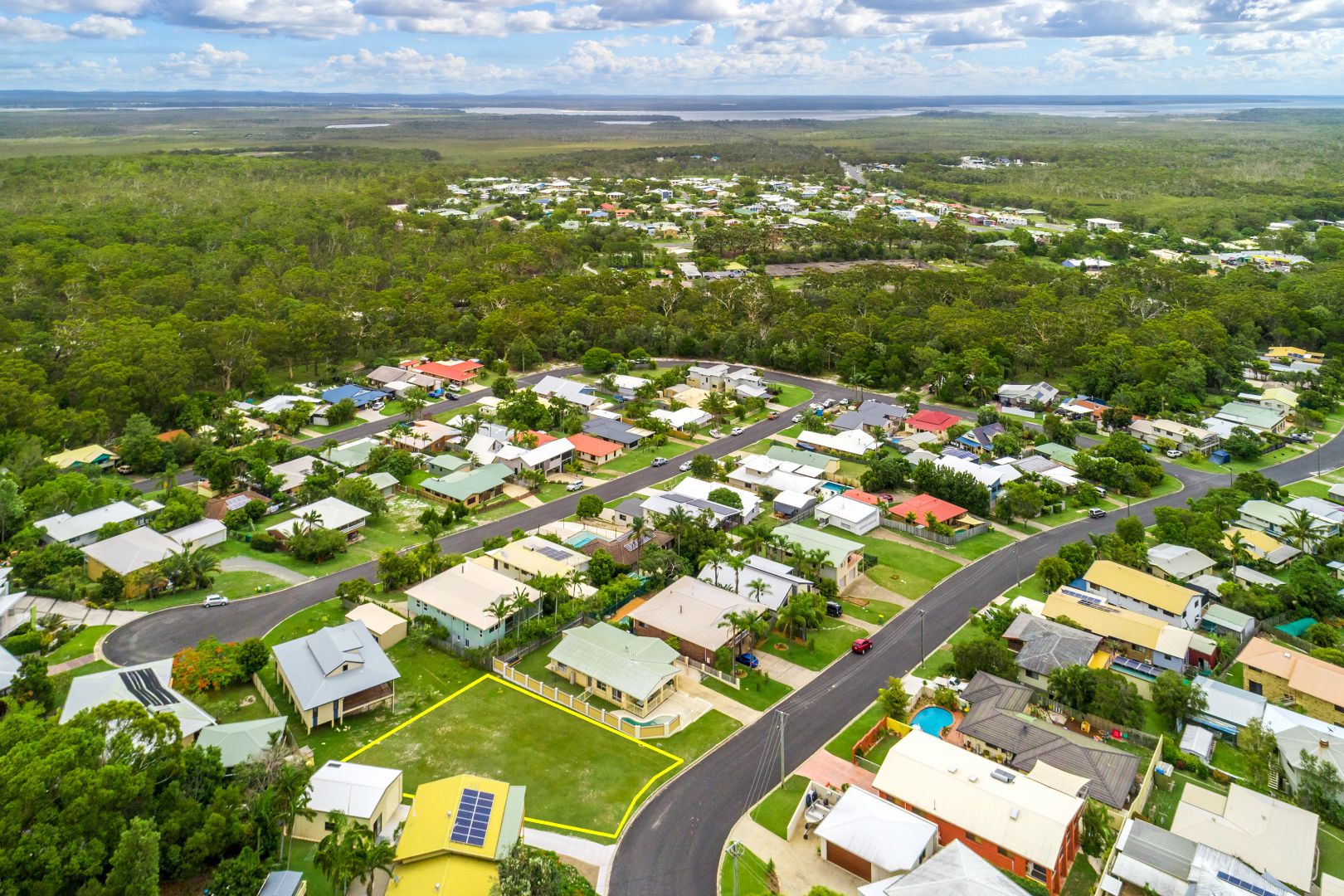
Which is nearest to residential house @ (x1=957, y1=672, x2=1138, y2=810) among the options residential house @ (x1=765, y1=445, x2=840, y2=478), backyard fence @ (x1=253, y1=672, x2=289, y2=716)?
residential house @ (x1=765, y1=445, x2=840, y2=478)

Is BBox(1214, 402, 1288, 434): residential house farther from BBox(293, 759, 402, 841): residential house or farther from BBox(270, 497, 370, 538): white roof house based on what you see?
BBox(293, 759, 402, 841): residential house

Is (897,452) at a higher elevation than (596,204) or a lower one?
lower

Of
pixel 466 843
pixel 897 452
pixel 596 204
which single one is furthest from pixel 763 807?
pixel 596 204

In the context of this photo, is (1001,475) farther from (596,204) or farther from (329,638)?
(596,204)

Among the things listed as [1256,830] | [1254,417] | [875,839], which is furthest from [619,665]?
[1254,417]

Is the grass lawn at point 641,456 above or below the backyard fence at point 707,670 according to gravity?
below

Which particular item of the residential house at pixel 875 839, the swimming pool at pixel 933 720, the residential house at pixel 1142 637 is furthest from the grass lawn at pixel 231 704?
the residential house at pixel 1142 637

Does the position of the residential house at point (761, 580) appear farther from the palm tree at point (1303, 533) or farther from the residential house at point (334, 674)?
the palm tree at point (1303, 533)
